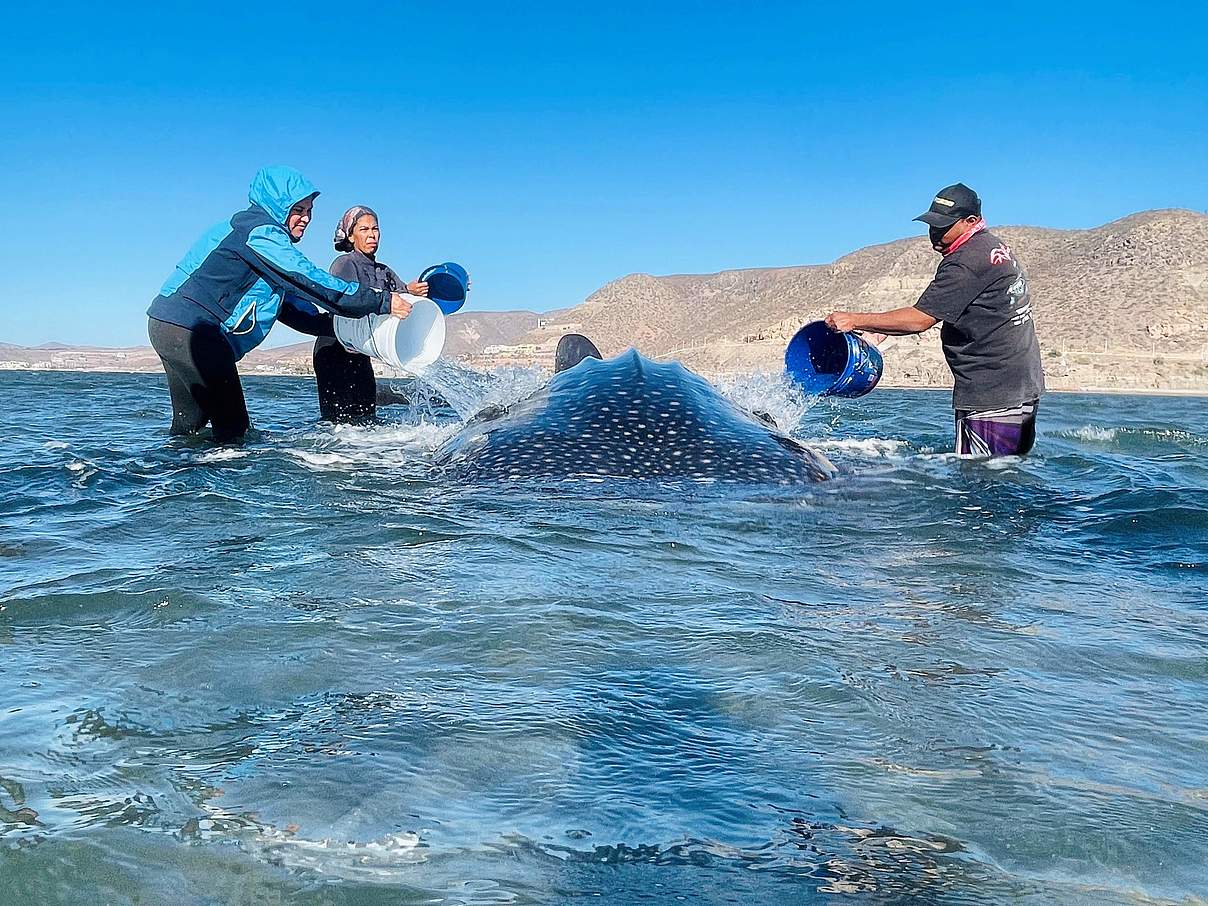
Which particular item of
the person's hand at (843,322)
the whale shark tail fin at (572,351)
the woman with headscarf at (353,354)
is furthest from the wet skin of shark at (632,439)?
the woman with headscarf at (353,354)

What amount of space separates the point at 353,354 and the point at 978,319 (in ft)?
15.4

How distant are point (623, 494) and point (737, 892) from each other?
11.7 feet

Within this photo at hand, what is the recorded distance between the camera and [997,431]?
6.52 metres

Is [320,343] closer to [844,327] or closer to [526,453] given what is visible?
[526,453]

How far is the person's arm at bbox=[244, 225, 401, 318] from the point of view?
6469 mm

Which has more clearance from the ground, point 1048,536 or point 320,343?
point 320,343

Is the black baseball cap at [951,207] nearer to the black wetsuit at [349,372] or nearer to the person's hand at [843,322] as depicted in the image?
the person's hand at [843,322]

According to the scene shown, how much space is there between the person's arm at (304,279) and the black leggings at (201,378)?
0.59m

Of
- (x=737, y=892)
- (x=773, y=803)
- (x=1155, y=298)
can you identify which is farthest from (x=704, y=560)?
(x=1155, y=298)

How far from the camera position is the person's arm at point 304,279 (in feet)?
21.2

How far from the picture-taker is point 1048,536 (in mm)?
4602

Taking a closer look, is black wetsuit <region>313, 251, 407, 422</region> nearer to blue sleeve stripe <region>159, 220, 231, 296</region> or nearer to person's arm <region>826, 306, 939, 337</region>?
blue sleeve stripe <region>159, 220, 231, 296</region>

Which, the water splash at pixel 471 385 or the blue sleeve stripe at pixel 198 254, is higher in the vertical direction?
the blue sleeve stripe at pixel 198 254

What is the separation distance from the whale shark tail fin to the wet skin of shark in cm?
174
